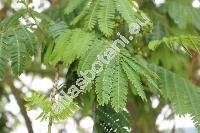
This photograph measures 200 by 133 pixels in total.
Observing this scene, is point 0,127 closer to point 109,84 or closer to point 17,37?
point 17,37

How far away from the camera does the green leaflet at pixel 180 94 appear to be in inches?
52.9

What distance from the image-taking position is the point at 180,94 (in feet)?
4.66

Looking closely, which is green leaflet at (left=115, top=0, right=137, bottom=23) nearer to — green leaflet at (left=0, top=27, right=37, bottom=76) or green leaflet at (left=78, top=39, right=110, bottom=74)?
green leaflet at (left=78, top=39, right=110, bottom=74)

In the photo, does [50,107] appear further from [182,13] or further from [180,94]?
[182,13]

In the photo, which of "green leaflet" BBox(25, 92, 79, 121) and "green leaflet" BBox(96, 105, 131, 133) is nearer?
"green leaflet" BBox(25, 92, 79, 121)

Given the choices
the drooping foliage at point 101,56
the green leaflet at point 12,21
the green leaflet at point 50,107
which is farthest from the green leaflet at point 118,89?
the green leaflet at point 12,21

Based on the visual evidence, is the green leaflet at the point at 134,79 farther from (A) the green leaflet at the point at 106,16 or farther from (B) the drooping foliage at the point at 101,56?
(A) the green leaflet at the point at 106,16

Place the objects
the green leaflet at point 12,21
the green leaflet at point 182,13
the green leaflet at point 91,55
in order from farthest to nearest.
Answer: the green leaflet at point 182,13
the green leaflet at point 12,21
the green leaflet at point 91,55

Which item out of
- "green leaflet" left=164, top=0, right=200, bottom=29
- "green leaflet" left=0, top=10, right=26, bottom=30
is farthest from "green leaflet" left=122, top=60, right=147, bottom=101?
"green leaflet" left=164, top=0, right=200, bottom=29

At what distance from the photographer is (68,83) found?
151 centimetres

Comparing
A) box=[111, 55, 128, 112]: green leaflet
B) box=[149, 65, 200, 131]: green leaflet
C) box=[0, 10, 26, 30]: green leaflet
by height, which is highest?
box=[0, 10, 26, 30]: green leaflet

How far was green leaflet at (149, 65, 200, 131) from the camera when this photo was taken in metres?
1.34

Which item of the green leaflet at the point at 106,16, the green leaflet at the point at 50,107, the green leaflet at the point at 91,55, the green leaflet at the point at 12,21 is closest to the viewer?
the green leaflet at the point at 50,107

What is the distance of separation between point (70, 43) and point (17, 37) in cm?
16
